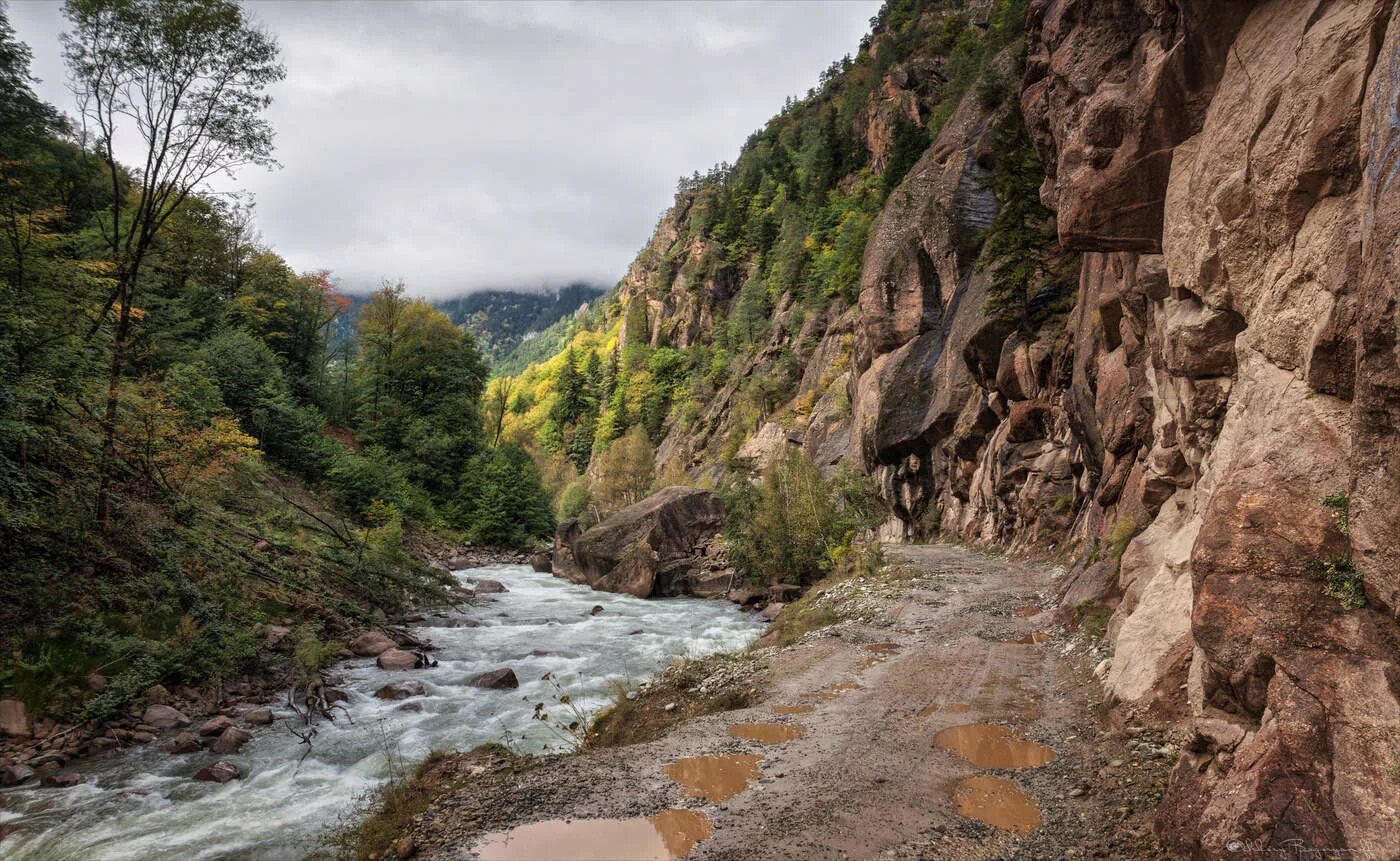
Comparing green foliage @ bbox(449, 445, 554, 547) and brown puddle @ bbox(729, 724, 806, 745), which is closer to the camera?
brown puddle @ bbox(729, 724, 806, 745)

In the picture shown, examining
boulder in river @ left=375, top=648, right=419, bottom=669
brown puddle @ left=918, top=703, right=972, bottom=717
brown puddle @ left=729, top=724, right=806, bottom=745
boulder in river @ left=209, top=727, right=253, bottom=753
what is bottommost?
boulder in river @ left=375, top=648, right=419, bottom=669

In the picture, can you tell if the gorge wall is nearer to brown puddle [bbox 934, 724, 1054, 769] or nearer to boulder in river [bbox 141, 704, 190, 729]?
brown puddle [bbox 934, 724, 1054, 769]

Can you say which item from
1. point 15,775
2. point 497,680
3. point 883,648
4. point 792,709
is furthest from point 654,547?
point 15,775

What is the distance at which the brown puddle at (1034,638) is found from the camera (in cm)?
1137

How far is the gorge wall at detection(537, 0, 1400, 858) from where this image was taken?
386 centimetres

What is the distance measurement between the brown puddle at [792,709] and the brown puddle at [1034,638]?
4.81 m

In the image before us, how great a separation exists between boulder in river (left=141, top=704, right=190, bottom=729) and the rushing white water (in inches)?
23.1

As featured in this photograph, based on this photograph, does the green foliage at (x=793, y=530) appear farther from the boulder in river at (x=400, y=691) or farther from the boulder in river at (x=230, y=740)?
the boulder in river at (x=230, y=740)

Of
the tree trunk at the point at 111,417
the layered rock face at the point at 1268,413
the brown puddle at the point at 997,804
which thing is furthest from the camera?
the tree trunk at the point at 111,417

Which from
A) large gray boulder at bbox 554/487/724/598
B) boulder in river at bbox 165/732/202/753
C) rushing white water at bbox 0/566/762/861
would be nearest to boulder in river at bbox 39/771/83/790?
rushing white water at bbox 0/566/762/861

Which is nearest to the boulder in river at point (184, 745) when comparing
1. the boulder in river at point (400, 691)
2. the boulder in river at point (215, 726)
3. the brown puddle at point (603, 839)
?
the boulder in river at point (215, 726)

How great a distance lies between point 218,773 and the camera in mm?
9141

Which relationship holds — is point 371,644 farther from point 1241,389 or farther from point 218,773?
point 1241,389

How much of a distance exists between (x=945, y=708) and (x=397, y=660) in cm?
1281
